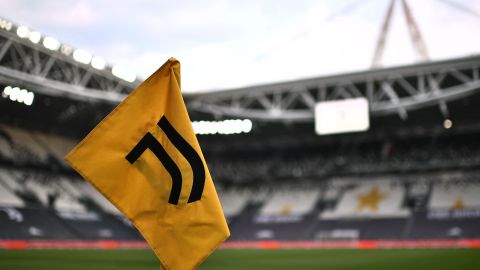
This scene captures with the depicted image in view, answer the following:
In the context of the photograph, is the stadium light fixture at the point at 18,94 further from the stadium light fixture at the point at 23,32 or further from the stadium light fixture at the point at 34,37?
the stadium light fixture at the point at 23,32

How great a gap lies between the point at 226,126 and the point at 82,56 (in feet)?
50.2

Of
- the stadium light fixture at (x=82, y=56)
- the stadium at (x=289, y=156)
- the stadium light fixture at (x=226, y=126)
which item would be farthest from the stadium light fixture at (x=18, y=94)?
the stadium light fixture at (x=226, y=126)

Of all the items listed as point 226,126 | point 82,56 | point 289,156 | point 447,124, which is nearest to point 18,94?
point 82,56

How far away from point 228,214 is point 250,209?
2.29 metres

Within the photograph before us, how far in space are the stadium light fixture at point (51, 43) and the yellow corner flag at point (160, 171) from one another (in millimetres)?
28575

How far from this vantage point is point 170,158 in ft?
13.3

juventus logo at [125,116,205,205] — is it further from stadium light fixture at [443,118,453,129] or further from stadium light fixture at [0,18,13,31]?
stadium light fixture at [443,118,453,129]

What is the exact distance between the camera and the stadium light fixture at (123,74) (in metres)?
34.4

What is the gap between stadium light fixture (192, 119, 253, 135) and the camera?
43.5 meters

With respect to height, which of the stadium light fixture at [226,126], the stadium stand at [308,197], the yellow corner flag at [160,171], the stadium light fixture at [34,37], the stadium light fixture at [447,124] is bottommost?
the yellow corner flag at [160,171]

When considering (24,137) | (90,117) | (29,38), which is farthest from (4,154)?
(29,38)

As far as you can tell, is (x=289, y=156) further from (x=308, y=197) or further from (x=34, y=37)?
(x=34, y=37)

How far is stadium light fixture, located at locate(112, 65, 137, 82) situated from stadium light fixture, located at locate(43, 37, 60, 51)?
171 inches

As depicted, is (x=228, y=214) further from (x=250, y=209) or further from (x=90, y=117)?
(x=90, y=117)
